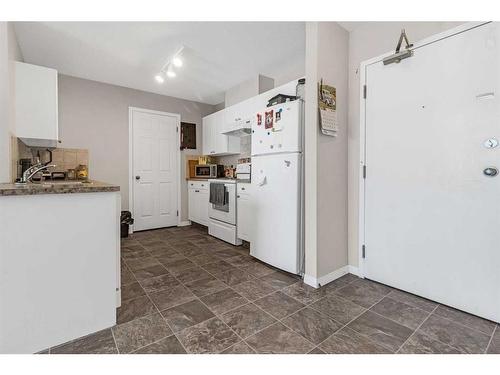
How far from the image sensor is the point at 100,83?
3807 mm

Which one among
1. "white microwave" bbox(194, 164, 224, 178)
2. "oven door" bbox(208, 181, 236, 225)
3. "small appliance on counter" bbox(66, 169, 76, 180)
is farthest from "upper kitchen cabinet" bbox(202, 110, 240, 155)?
"small appliance on counter" bbox(66, 169, 76, 180)

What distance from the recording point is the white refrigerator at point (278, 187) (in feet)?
7.61

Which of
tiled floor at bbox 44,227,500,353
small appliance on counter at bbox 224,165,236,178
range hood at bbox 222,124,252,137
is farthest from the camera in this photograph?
small appliance on counter at bbox 224,165,236,178

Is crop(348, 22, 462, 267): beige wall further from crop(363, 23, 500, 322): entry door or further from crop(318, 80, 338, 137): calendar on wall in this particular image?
crop(318, 80, 338, 137): calendar on wall

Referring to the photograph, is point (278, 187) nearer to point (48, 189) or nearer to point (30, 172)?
point (48, 189)

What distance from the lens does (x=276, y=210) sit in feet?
8.26

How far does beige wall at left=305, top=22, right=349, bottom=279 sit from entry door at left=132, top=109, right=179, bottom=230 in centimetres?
303

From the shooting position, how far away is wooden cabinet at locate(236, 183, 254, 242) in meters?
2.92

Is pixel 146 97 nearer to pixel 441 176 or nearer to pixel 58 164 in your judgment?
pixel 58 164

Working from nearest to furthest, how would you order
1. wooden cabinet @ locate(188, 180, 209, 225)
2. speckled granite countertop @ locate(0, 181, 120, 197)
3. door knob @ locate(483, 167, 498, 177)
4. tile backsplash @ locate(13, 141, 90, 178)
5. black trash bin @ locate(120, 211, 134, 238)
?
speckled granite countertop @ locate(0, 181, 120, 197)
door knob @ locate(483, 167, 498, 177)
tile backsplash @ locate(13, 141, 90, 178)
black trash bin @ locate(120, 211, 134, 238)
wooden cabinet @ locate(188, 180, 209, 225)

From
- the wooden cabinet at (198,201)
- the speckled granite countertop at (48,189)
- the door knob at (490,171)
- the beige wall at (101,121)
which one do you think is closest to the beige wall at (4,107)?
the speckled granite countertop at (48,189)

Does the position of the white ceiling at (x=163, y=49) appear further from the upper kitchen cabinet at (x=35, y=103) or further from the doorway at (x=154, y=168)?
the doorway at (x=154, y=168)

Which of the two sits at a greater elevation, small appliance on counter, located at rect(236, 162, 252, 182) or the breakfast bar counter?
small appliance on counter, located at rect(236, 162, 252, 182)

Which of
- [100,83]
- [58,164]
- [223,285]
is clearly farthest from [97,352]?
[100,83]
